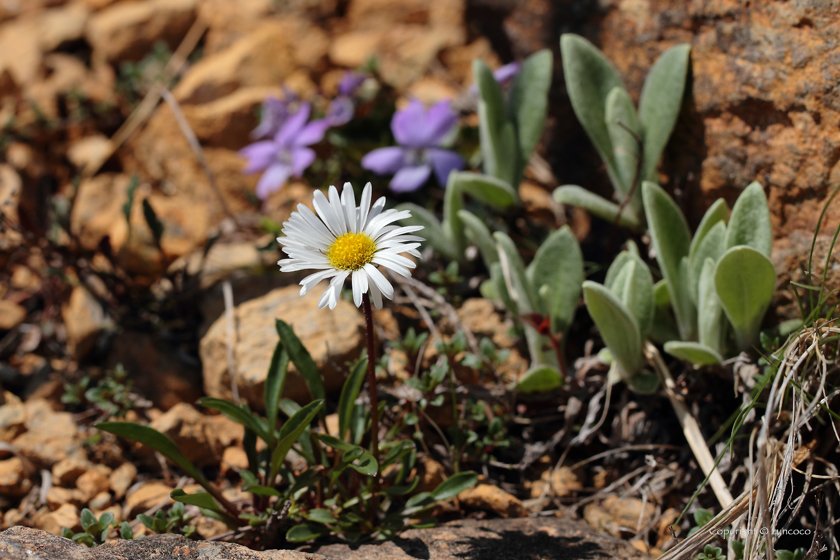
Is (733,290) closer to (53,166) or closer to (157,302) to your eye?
(157,302)

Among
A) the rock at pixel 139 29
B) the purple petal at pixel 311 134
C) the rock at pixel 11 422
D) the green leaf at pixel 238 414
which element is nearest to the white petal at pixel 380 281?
the green leaf at pixel 238 414

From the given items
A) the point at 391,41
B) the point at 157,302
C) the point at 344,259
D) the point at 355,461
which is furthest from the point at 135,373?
the point at 391,41

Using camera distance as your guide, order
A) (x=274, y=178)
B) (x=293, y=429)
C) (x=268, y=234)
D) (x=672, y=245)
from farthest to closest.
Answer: (x=268, y=234) < (x=274, y=178) < (x=672, y=245) < (x=293, y=429)

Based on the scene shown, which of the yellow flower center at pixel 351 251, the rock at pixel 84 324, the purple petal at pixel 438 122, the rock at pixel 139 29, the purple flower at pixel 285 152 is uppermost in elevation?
the rock at pixel 139 29

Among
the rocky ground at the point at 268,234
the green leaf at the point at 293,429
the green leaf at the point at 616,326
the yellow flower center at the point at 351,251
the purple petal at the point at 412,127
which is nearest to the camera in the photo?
the yellow flower center at the point at 351,251

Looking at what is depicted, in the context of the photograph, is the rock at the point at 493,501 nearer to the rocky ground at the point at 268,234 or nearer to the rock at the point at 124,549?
the rocky ground at the point at 268,234

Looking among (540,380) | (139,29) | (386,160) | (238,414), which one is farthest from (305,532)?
(139,29)

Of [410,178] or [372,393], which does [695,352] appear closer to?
[372,393]
